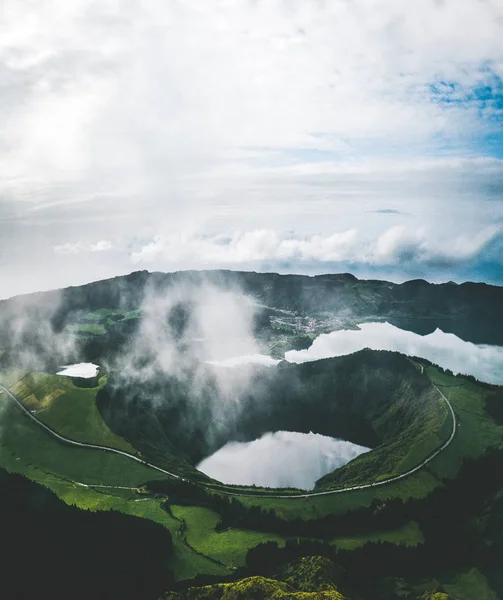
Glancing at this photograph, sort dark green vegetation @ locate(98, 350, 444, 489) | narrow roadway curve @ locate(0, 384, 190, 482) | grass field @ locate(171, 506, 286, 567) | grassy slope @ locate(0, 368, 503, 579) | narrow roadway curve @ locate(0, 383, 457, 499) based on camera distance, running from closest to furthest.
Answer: grass field @ locate(171, 506, 286, 567) < grassy slope @ locate(0, 368, 503, 579) < narrow roadway curve @ locate(0, 383, 457, 499) < narrow roadway curve @ locate(0, 384, 190, 482) < dark green vegetation @ locate(98, 350, 444, 489)

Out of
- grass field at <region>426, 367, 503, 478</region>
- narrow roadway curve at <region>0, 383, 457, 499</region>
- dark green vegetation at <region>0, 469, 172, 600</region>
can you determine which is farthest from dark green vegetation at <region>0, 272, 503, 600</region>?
narrow roadway curve at <region>0, 383, 457, 499</region>

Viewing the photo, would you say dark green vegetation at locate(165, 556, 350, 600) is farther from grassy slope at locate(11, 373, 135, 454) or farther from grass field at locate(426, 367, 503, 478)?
grassy slope at locate(11, 373, 135, 454)

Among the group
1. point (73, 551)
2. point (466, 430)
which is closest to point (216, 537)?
point (73, 551)

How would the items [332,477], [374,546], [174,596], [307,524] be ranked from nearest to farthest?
[174,596] < [374,546] < [307,524] < [332,477]

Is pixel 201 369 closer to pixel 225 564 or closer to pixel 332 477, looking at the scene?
pixel 332 477

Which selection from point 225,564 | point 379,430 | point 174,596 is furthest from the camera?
point 379,430

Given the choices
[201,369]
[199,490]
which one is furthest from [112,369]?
[199,490]
